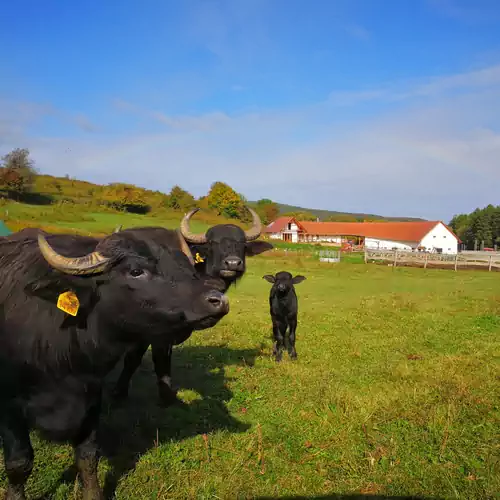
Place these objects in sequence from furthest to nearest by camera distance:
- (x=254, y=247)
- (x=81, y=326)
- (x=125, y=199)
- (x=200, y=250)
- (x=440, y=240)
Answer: (x=440, y=240) < (x=125, y=199) < (x=254, y=247) < (x=200, y=250) < (x=81, y=326)

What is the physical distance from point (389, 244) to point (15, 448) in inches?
2685

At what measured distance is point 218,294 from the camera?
9.53ft

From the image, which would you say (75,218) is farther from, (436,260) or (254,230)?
(254,230)

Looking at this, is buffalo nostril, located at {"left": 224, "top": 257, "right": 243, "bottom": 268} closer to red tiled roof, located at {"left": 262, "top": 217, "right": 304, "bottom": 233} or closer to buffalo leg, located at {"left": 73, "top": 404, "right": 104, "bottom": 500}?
buffalo leg, located at {"left": 73, "top": 404, "right": 104, "bottom": 500}

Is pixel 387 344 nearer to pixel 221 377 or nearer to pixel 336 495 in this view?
pixel 221 377

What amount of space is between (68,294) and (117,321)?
1.40 feet

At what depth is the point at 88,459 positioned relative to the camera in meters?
3.33

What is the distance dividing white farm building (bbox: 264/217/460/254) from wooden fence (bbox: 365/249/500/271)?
101 feet

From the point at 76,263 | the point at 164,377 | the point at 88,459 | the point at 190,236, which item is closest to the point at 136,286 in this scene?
the point at 76,263

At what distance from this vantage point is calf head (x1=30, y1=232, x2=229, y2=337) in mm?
2912

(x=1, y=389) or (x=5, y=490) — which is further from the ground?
(x=1, y=389)

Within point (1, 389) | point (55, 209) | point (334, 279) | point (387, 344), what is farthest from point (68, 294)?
point (55, 209)

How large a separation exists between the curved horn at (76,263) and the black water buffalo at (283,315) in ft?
17.5

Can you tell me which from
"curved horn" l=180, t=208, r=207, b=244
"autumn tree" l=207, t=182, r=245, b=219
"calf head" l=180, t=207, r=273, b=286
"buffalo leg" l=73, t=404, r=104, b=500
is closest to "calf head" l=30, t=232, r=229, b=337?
"buffalo leg" l=73, t=404, r=104, b=500
